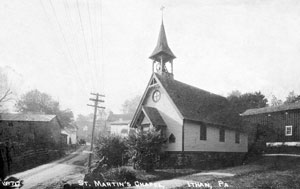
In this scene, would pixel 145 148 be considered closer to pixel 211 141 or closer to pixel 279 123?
pixel 211 141

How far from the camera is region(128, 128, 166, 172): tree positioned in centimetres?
1869

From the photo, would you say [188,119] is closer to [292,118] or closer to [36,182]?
[36,182]

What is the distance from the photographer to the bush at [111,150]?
2141 centimetres

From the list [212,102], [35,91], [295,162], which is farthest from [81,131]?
[295,162]

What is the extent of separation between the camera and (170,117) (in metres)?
23.4

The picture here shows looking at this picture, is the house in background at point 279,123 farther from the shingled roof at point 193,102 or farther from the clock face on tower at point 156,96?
the clock face on tower at point 156,96

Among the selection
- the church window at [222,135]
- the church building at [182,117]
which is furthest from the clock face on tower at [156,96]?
the church window at [222,135]

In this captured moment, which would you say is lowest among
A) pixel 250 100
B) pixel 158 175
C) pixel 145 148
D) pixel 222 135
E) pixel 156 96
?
pixel 158 175

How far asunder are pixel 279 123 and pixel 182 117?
1685 centimetres

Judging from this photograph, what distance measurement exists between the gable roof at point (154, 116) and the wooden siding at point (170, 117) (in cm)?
50

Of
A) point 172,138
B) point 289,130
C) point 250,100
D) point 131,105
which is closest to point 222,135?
point 172,138

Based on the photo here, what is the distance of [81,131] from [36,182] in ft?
371

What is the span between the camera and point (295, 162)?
2178cm

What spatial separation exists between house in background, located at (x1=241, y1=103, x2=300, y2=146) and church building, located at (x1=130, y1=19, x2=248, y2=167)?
4.74 m
